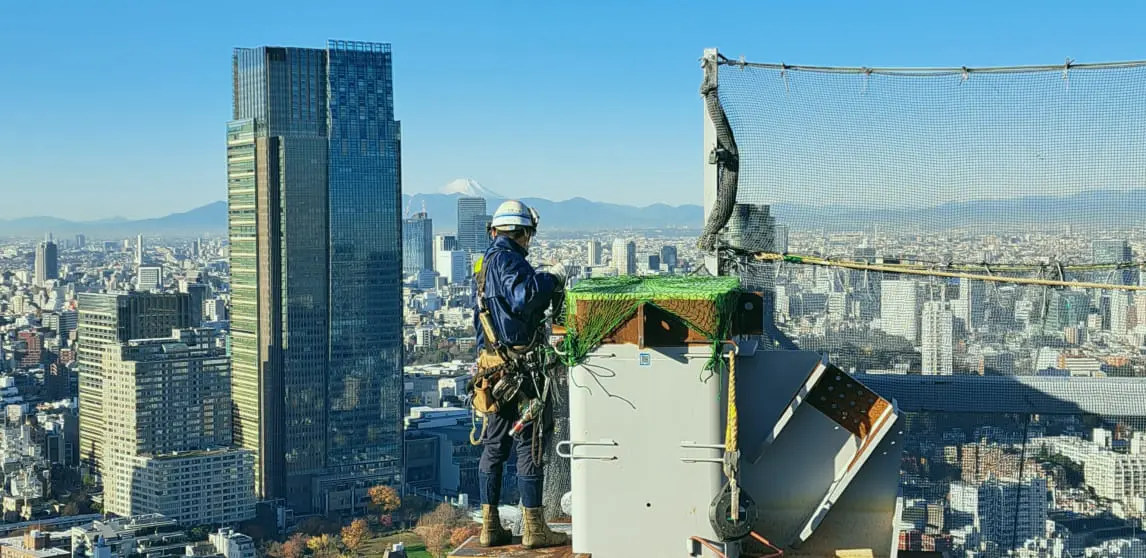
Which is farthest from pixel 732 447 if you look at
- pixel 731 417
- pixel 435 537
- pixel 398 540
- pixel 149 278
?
pixel 149 278

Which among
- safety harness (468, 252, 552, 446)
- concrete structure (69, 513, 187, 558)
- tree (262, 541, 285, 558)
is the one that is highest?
safety harness (468, 252, 552, 446)

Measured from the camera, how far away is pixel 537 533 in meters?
4.95

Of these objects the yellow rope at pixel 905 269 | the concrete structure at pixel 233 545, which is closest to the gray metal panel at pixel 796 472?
the yellow rope at pixel 905 269

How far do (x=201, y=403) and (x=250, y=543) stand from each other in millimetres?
14080

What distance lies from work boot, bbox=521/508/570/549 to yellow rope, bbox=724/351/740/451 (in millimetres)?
811

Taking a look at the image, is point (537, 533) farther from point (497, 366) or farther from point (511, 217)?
point (511, 217)

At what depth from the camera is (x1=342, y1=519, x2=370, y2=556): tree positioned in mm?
36688

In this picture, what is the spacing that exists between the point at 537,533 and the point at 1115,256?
2.28 m

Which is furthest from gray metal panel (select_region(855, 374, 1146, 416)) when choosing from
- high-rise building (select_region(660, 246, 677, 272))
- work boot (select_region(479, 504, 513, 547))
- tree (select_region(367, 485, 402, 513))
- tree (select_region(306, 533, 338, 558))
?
tree (select_region(367, 485, 402, 513))

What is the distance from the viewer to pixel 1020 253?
548cm

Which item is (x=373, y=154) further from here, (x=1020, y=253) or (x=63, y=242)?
(x=63, y=242)

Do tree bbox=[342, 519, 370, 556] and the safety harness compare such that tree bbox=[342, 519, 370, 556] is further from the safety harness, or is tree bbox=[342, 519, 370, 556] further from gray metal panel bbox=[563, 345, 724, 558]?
gray metal panel bbox=[563, 345, 724, 558]

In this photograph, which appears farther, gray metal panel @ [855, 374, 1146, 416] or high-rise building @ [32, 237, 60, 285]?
high-rise building @ [32, 237, 60, 285]

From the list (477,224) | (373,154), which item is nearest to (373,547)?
(373,154)
